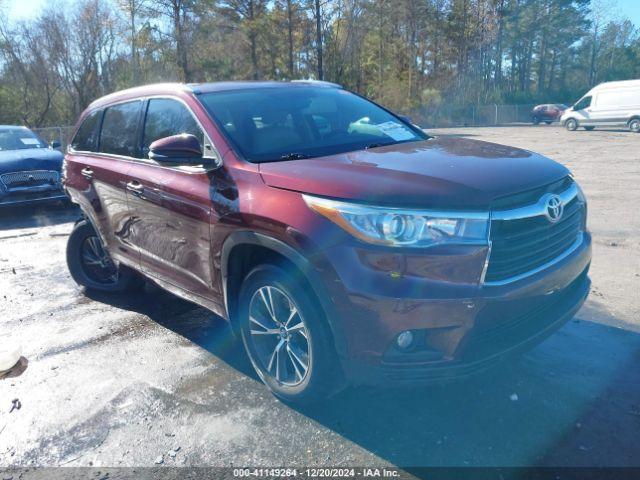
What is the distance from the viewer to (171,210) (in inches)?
149

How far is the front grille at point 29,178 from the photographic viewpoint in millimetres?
9780

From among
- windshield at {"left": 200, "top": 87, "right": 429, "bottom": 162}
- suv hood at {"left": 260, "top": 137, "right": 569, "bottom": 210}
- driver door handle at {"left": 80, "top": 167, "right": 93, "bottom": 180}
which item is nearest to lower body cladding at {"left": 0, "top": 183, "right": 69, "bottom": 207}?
driver door handle at {"left": 80, "top": 167, "right": 93, "bottom": 180}

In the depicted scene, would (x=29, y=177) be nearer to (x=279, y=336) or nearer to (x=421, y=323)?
(x=279, y=336)

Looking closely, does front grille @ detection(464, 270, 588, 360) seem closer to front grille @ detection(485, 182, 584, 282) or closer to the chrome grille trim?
front grille @ detection(485, 182, 584, 282)

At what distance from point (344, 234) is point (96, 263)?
3.82 m

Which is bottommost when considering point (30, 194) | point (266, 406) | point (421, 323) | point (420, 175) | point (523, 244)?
point (266, 406)

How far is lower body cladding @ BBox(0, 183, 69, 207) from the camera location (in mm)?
9734

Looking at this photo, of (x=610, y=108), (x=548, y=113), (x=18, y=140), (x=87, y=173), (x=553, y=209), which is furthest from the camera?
(x=548, y=113)

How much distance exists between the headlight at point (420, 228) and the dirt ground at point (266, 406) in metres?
1.10

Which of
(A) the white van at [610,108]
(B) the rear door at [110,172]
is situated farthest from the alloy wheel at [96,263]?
(A) the white van at [610,108]

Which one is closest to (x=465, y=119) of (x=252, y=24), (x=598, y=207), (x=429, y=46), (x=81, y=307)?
(x=429, y=46)

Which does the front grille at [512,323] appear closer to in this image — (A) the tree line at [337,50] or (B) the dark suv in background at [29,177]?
(B) the dark suv in background at [29,177]

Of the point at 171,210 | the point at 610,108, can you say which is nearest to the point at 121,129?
the point at 171,210

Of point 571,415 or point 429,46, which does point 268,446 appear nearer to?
point 571,415
